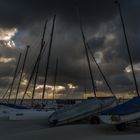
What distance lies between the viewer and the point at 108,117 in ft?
56.4

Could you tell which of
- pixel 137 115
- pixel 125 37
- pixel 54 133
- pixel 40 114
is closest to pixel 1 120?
pixel 40 114

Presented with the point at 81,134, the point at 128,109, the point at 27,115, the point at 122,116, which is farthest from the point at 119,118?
the point at 27,115

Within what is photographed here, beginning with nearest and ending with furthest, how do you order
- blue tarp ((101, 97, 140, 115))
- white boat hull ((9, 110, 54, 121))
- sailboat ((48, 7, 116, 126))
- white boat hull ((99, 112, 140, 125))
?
white boat hull ((99, 112, 140, 125)) < blue tarp ((101, 97, 140, 115)) < sailboat ((48, 7, 116, 126)) < white boat hull ((9, 110, 54, 121))

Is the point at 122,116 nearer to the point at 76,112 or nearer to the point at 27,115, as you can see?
the point at 76,112

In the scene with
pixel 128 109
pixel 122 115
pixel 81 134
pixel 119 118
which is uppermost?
pixel 128 109

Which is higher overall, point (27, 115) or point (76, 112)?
point (27, 115)

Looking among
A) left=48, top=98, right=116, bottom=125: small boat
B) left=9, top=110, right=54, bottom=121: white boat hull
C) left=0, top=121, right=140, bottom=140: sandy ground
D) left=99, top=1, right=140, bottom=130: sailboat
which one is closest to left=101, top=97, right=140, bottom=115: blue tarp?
left=99, top=1, right=140, bottom=130: sailboat

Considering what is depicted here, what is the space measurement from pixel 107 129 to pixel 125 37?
1521 cm

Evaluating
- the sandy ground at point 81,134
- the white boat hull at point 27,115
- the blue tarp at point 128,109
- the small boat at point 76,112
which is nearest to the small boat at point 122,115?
the blue tarp at point 128,109

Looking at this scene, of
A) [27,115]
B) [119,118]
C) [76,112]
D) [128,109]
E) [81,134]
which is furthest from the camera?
[27,115]

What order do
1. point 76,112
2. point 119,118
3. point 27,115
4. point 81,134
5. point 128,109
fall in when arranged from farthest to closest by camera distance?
point 27,115 < point 76,112 < point 128,109 < point 119,118 < point 81,134

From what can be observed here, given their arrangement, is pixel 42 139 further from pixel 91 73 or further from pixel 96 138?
pixel 91 73

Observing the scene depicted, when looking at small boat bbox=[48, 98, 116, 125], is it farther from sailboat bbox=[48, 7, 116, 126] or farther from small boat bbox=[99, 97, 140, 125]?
small boat bbox=[99, 97, 140, 125]

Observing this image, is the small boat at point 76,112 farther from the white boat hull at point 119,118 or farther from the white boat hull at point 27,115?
the white boat hull at point 119,118
